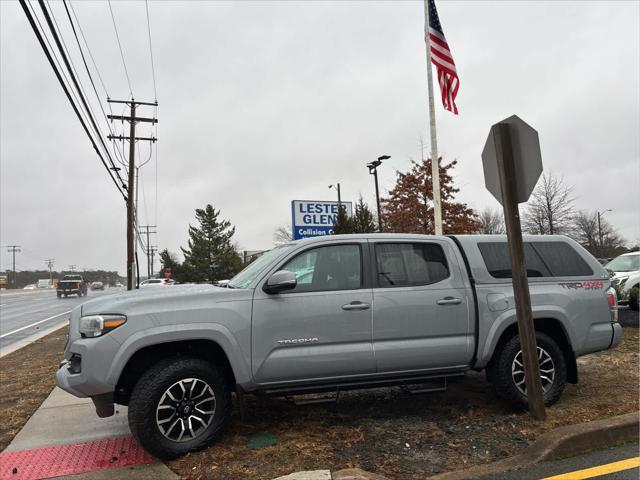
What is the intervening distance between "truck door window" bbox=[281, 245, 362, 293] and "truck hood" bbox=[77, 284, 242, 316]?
586 millimetres

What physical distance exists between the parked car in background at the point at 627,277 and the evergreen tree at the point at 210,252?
36018mm

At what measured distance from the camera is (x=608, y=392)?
5344 mm

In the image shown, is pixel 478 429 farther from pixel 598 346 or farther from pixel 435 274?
pixel 598 346

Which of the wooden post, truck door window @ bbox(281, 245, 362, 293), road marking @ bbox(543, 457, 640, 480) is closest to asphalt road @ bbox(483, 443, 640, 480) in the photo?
road marking @ bbox(543, 457, 640, 480)

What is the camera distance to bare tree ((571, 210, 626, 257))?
45.3 meters

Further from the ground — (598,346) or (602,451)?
(598,346)

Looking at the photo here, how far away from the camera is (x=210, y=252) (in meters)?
47.3

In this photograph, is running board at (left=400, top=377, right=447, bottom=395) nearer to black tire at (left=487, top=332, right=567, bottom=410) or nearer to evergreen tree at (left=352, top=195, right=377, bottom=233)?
black tire at (left=487, top=332, right=567, bottom=410)

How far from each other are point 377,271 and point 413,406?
1677mm

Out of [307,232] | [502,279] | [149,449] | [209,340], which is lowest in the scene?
[149,449]

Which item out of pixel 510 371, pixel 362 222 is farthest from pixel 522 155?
pixel 362 222

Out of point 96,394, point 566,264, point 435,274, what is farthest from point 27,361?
point 566,264

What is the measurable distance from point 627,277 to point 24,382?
45.0 feet

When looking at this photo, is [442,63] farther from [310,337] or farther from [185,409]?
[185,409]
